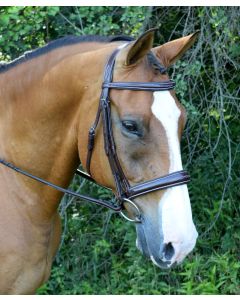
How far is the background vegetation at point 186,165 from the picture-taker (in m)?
4.95

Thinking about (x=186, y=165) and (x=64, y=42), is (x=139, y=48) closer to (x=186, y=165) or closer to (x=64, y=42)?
(x=64, y=42)

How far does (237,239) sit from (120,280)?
132cm

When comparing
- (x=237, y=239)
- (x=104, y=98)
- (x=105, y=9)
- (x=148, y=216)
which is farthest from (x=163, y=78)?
(x=237, y=239)

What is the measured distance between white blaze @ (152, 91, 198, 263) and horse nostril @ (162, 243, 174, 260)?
18 mm

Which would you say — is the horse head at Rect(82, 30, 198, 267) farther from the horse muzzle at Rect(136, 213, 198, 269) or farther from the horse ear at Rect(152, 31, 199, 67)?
the horse ear at Rect(152, 31, 199, 67)

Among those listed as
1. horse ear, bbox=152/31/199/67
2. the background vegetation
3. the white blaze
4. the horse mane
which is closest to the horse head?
the white blaze

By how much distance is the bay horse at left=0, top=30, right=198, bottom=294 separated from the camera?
7.75ft

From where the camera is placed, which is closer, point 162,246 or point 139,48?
point 162,246

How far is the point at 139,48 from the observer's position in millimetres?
2471

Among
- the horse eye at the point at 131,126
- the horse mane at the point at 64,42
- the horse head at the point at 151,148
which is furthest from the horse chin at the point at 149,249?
the horse mane at the point at 64,42

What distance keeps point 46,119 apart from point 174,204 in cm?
93

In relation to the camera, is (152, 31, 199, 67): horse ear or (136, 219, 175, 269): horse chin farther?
(152, 31, 199, 67): horse ear

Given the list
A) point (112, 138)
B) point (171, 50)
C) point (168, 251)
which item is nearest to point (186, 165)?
point (171, 50)
